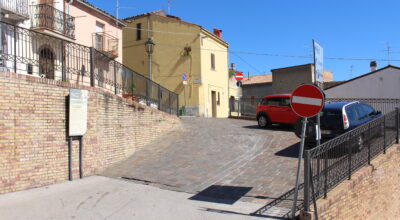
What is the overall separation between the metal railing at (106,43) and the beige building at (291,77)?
18.6 metres

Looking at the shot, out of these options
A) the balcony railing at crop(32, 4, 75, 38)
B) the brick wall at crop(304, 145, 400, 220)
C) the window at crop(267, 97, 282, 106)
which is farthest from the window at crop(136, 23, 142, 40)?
the brick wall at crop(304, 145, 400, 220)

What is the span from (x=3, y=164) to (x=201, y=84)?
18.7m

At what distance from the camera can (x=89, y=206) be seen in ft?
19.6

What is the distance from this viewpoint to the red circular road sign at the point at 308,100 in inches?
215

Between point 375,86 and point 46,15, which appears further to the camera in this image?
point 375,86

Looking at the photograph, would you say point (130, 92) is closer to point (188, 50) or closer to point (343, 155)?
point (343, 155)

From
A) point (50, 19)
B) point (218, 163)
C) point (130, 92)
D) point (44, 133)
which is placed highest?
point (50, 19)

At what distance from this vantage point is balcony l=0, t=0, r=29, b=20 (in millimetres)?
14597

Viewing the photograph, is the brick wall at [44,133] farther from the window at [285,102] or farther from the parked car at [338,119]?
the window at [285,102]

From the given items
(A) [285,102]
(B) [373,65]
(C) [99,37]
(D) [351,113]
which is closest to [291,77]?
(B) [373,65]

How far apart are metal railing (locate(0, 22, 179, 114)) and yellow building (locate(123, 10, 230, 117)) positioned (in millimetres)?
11421

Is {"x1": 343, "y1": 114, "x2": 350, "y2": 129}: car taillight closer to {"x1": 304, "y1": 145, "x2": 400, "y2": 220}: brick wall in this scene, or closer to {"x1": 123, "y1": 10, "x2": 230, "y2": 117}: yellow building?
{"x1": 304, "y1": 145, "x2": 400, "y2": 220}: brick wall

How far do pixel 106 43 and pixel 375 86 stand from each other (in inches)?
707

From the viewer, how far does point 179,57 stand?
25156 millimetres
